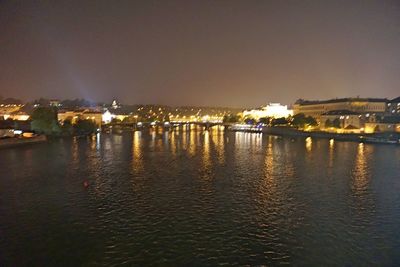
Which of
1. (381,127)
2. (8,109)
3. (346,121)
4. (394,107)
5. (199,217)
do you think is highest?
(8,109)

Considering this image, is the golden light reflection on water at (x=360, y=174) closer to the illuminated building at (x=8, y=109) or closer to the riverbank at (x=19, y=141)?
the riverbank at (x=19, y=141)

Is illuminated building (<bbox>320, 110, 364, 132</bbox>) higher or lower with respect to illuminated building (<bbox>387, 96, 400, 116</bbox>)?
lower

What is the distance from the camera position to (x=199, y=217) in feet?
37.3

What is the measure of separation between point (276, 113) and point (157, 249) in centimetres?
11625

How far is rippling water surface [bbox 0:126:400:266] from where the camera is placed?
855 centimetres

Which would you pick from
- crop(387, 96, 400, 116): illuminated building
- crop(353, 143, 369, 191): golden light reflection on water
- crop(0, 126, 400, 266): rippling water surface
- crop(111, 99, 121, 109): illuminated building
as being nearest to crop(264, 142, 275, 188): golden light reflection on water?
crop(0, 126, 400, 266): rippling water surface

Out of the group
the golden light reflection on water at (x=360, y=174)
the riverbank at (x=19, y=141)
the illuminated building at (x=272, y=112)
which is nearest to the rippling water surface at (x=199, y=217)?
the golden light reflection on water at (x=360, y=174)

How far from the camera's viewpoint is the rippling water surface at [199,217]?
8547mm

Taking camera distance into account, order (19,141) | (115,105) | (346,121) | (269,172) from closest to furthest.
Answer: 1. (269,172)
2. (19,141)
3. (346,121)
4. (115,105)

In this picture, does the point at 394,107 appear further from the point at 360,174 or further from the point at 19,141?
the point at 19,141

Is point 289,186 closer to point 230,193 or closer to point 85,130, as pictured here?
point 230,193

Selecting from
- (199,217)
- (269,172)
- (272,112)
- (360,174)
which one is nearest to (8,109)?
(272,112)

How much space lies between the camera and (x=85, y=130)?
5781 centimetres

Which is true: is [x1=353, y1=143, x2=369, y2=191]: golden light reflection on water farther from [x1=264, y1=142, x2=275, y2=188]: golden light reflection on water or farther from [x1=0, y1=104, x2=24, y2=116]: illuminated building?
[x1=0, y1=104, x2=24, y2=116]: illuminated building
